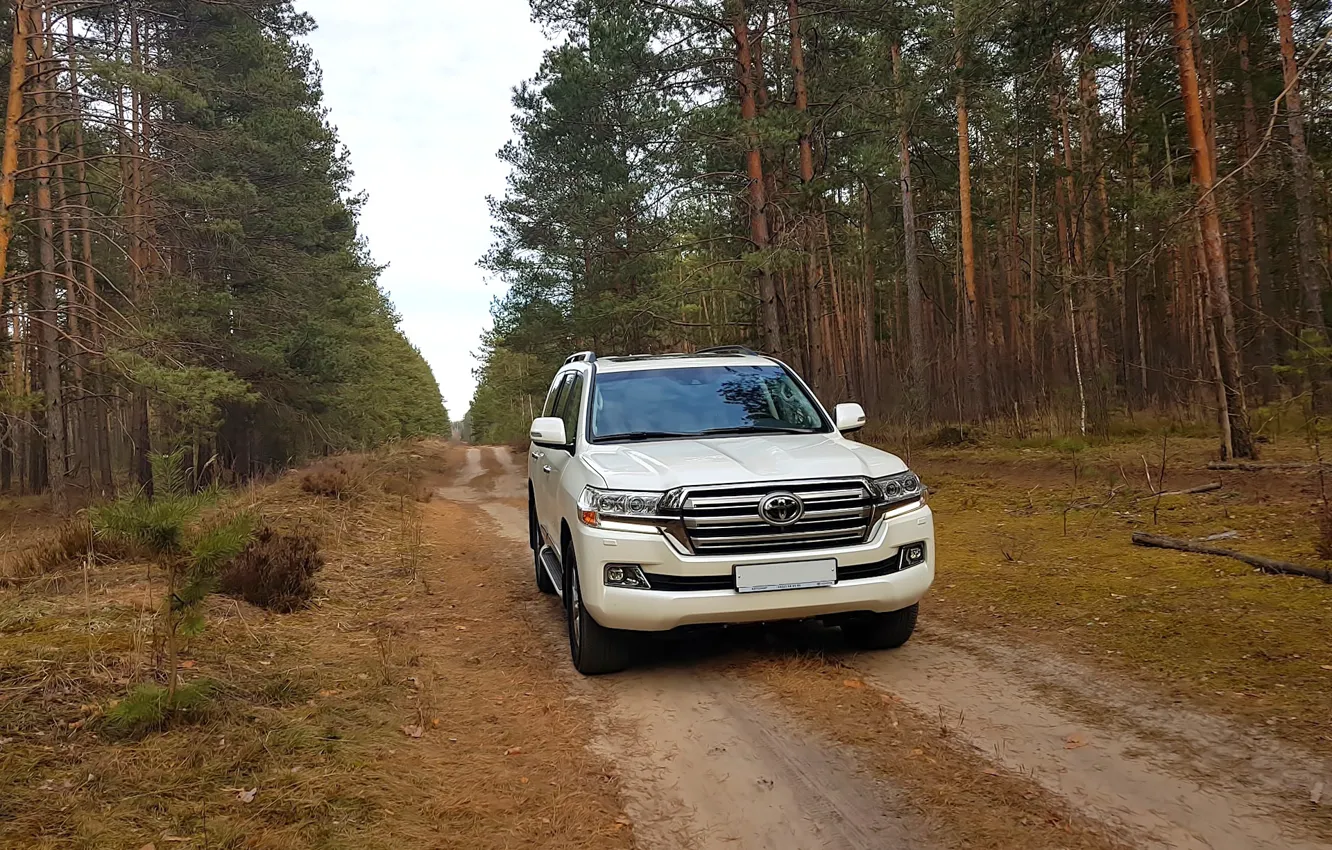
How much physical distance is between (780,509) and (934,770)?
5.23 feet

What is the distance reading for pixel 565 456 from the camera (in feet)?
20.6

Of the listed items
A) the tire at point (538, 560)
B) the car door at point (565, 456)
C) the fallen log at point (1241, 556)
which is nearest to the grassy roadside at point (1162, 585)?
the fallen log at point (1241, 556)

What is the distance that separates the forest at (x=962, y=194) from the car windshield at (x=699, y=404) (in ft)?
13.8

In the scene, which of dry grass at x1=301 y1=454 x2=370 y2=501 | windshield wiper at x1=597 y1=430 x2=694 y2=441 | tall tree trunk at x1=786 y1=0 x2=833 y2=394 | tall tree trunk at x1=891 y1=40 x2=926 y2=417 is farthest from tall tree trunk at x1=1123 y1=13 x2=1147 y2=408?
dry grass at x1=301 y1=454 x2=370 y2=501

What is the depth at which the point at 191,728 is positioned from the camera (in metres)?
4.05

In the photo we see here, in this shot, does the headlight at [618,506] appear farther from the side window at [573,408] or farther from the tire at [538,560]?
the tire at [538,560]

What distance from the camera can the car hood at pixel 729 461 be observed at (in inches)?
189

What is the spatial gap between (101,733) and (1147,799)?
15.5ft

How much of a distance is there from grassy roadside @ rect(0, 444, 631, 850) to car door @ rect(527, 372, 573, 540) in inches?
36.3

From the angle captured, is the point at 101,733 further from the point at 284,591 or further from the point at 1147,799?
the point at 1147,799

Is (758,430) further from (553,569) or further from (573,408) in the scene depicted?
(553,569)

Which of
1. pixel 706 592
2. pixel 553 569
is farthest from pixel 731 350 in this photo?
pixel 706 592

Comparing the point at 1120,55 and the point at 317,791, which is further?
the point at 1120,55

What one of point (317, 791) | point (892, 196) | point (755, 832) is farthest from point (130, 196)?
point (892, 196)
